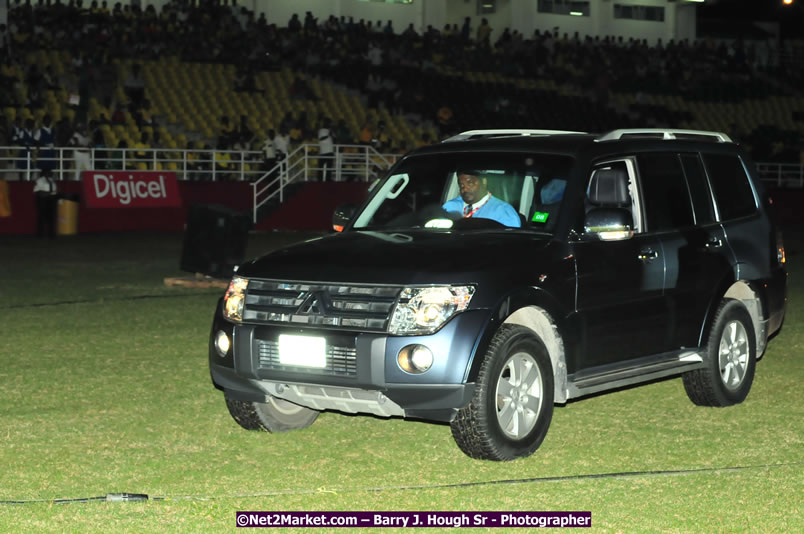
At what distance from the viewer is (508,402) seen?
6961mm

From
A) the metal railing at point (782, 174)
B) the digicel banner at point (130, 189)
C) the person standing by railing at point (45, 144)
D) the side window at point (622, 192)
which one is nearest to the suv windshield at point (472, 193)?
the side window at point (622, 192)

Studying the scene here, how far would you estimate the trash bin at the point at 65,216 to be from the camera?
27422 millimetres

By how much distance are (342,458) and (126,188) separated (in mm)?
22994

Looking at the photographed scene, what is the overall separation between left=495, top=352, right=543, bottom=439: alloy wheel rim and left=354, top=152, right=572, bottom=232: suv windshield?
0.93m

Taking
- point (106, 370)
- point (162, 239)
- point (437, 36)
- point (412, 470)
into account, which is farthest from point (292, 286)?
point (437, 36)

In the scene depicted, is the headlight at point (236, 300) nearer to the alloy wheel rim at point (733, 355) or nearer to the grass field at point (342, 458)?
the grass field at point (342, 458)

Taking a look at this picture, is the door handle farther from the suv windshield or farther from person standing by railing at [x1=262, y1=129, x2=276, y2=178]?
person standing by railing at [x1=262, y1=129, x2=276, y2=178]

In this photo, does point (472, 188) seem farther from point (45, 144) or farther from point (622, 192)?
point (45, 144)

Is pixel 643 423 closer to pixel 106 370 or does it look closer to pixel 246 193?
pixel 106 370

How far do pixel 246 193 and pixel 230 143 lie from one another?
7.77 feet

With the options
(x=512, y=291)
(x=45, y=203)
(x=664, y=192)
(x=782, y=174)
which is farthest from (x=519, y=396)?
(x=782, y=174)

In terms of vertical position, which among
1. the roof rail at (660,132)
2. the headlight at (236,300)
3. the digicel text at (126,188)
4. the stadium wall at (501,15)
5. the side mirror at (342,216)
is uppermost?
the stadium wall at (501,15)

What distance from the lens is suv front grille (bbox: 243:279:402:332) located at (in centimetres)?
672

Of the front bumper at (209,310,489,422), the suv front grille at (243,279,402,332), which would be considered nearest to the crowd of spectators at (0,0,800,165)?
the suv front grille at (243,279,402,332)
